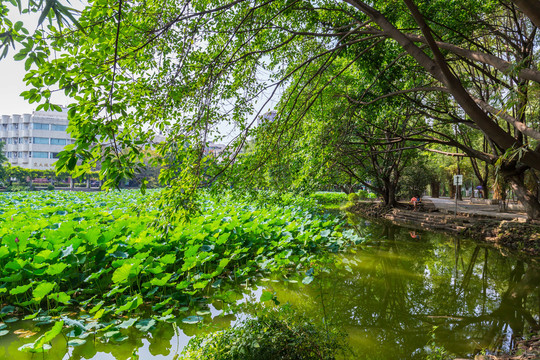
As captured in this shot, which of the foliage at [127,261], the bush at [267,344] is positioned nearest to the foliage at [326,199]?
the foliage at [127,261]

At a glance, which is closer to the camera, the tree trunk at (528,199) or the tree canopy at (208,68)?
the tree canopy at (208,68)

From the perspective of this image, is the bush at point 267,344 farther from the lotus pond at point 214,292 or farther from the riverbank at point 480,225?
the riverbank at point 480,225

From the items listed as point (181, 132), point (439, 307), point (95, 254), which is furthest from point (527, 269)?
point (95, 254)

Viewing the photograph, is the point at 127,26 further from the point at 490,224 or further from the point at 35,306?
the point at 490,224

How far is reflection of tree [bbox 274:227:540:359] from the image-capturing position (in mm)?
4094

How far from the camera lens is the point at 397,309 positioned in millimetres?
5117

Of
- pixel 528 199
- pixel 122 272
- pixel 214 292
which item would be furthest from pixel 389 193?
pixel 122 272

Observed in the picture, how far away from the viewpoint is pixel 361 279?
21.7 feet

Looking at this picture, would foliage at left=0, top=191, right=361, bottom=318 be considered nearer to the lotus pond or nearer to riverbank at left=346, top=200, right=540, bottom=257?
the lotus pond

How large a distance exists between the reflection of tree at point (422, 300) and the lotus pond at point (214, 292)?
Result: 3 cm

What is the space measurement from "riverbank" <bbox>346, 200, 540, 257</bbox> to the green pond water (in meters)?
1.59

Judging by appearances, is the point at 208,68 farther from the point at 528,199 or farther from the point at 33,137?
the point at 33,137

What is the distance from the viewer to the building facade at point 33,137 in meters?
42.8

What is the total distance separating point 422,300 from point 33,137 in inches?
1974
